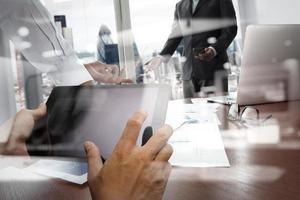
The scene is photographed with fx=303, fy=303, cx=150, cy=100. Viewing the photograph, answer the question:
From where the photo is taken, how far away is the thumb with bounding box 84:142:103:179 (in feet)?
1.42

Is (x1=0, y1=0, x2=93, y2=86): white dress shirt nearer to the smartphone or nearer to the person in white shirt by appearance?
the person in white shirt

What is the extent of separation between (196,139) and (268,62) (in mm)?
516

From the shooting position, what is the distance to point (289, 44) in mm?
1170

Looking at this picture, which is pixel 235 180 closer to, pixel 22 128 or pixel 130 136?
pixel 130 136

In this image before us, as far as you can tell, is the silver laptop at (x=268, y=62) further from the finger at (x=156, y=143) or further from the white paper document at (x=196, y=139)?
the finger at (x=156, y=143)

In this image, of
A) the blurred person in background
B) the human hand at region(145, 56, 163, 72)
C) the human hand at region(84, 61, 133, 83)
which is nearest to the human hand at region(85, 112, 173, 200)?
the human hand at region(84, 61, 133, 83)

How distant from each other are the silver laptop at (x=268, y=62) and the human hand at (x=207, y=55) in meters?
0.79

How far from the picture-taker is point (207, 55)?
206cm

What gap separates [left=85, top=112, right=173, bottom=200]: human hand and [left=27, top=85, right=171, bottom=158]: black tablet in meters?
0.16

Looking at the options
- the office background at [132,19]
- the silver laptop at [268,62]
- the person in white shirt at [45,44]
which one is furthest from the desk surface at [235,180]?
the office background at [132,19]

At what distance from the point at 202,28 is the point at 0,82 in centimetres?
152

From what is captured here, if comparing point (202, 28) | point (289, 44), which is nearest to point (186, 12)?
point (202, 28)

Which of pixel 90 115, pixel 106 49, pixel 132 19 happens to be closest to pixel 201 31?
pixel 132 19

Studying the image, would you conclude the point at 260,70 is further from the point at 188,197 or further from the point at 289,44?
the point at 188,197
